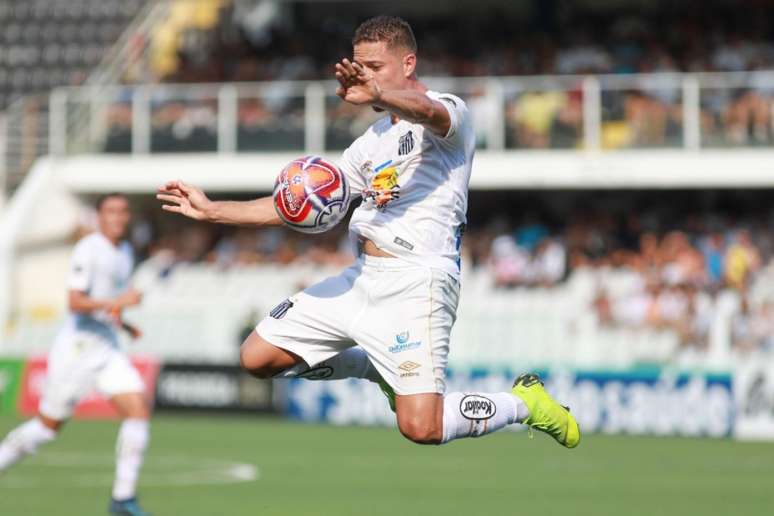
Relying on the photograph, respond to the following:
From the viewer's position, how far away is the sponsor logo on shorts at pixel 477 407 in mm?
9195

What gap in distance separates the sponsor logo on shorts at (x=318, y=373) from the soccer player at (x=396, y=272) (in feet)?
0.21

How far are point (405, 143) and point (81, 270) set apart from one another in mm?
4548

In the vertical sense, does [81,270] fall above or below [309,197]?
below

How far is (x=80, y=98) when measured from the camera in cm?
2786

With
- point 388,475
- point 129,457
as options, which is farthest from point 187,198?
point 388,475

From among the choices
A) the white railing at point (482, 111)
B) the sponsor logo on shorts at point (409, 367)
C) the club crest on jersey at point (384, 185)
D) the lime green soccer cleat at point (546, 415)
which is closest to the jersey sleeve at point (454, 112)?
the club crest on jersey at point (384, 185)

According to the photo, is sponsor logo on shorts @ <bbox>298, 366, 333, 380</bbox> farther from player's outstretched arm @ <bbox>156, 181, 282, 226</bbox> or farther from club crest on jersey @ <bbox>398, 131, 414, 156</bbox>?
club crest on jersey @ <bbox>398, 131, 414, 156</bbox>

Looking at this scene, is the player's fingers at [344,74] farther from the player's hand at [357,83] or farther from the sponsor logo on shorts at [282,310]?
the sponsor logo on shorts at [282,310]

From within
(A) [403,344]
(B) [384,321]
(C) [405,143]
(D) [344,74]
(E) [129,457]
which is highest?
(D) [344,74]

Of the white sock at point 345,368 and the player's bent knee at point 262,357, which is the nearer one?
the player's bent knee at point 262,357

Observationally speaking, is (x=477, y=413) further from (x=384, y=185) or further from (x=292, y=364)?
(x=384, y=185)

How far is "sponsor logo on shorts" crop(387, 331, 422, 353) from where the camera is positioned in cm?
905

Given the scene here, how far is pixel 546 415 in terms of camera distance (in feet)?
31.4

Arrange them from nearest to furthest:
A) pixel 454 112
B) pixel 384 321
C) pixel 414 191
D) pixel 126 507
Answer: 1. pixel 454 112
2. pixel 414 191
3. pixel 384 321
4. pixel 126 507
